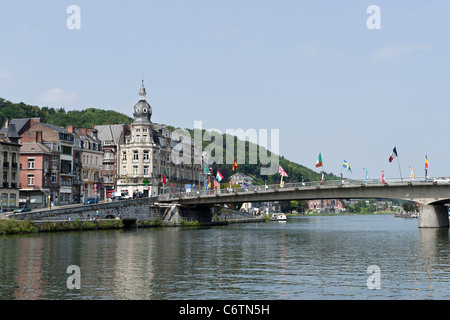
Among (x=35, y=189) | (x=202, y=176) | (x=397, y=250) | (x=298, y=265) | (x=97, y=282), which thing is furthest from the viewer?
(x=202, y=176)

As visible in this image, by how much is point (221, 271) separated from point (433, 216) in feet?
220

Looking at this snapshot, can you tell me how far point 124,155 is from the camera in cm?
Answer: 14325

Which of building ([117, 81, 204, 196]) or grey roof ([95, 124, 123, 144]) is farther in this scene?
grey roof ([95, 124, 123, 144])

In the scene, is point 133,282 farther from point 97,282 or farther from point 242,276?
point 242,276

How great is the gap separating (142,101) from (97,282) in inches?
4173

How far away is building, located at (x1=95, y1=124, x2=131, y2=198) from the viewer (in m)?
142

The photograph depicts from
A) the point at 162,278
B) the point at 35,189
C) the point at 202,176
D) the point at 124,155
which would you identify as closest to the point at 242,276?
the point at 162,278

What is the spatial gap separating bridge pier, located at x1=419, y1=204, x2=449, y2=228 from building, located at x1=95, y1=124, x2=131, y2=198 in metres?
69.2

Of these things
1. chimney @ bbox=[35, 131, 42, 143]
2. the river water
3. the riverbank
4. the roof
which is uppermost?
chimney @ bbox=[35, 131, 42, 143]

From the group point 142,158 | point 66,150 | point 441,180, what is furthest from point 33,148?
point 441,180

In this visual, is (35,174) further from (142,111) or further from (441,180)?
(441,180)

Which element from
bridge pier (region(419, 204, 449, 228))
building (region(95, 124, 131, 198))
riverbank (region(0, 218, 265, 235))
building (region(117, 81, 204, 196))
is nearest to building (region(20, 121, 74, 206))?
building (region(95, 124, 131, 198))

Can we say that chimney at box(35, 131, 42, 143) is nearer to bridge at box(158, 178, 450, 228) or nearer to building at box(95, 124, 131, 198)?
building at box(95, 124, 131, 198)
